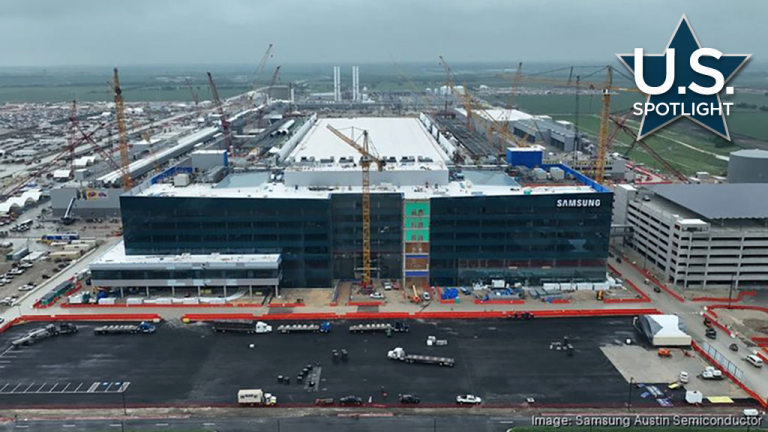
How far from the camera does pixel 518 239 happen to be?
275ft

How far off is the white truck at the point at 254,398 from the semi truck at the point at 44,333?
97.6 feet

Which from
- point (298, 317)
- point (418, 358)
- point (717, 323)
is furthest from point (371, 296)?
point (717, 323)

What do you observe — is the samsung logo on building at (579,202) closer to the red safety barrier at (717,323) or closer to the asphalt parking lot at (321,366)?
the asphalt parking lot at (321,366)

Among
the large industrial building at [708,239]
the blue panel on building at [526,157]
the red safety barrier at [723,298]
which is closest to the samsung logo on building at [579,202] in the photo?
the large industrial building at [708,239]

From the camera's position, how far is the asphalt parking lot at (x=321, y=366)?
57.3m

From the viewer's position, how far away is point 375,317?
75000mm

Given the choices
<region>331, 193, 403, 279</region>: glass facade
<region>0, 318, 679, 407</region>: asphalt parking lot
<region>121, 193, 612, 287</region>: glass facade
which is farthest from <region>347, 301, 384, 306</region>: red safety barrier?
<region>331, 193, 403, 279</region>: glass facade

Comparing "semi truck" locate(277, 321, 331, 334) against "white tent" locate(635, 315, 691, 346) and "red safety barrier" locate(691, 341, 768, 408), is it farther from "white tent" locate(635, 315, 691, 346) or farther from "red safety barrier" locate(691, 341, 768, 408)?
"red safety barrier" locate(691, 341, 768, 408)

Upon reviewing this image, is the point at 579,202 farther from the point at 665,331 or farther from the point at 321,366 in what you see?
the point at 321,366

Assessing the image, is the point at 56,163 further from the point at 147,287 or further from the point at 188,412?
the point at 188,412

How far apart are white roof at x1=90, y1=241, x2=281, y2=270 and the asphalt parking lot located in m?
9.52

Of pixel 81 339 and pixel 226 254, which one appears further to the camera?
pixel 226 254

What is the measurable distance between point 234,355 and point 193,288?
21260mm

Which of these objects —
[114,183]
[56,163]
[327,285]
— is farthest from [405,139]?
[56,163]
